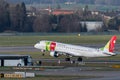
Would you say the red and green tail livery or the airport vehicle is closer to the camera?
the airport vehicle

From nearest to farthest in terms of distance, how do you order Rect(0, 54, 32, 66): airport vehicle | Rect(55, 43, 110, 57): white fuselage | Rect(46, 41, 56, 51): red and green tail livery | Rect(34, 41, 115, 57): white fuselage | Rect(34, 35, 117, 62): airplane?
Rect(0, 54, 32, 66): airport vehicle → Rect(34, 35, 117, 62): airplane → Rect(34, 41, 115, 57): white fuselage → Rect(55, 43, 110, 57): white fuselage → Rect(46, 41, 56, 51): red and green tail livery

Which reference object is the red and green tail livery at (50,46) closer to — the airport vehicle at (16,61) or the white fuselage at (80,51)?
the white fuselage at (80,51)

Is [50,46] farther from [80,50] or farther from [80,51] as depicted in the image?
[80,51]

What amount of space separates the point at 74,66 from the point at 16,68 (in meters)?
8.42

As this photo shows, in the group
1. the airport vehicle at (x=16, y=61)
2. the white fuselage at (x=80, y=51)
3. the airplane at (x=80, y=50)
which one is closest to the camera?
the airport vehicle at (x=16, y=61)

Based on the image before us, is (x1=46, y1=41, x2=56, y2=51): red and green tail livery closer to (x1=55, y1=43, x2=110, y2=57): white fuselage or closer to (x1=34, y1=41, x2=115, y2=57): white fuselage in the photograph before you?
(x1=34, y1=41, x2=115, y2=57): white fuselage

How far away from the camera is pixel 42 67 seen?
89812 mm

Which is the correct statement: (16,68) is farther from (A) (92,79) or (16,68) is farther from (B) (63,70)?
(A) (92,79)

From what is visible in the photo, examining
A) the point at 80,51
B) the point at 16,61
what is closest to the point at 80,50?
the point at 80,51

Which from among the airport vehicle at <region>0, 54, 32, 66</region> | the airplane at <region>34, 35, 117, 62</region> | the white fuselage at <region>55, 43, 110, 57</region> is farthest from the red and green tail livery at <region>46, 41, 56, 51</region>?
the airport vehicle at <region>0, 54, 32, 66</region>

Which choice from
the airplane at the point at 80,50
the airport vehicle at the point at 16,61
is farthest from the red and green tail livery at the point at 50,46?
the airport vehicle at the point at 16,61

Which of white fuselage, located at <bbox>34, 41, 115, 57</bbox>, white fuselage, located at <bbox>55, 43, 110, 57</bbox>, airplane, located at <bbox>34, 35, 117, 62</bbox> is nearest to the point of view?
airplane, located at <bbox>34, 35, 117, 62</bbox>

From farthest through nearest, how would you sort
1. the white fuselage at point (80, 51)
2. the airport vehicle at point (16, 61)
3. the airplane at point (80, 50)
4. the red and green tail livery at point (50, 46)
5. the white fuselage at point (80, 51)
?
1. the red and green tail livery at point (50, 46)
2. the white fuselage at point (80, 51)
3. the white fuselage at point (80, 51)
4. the airplane at point (80, 50)
5. the airport vehicle at point (16, 61)

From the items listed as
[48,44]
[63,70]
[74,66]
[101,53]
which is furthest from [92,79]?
[48,44]
